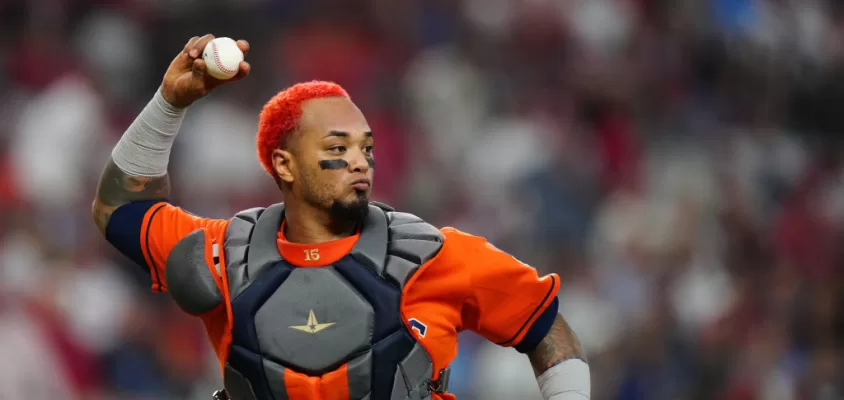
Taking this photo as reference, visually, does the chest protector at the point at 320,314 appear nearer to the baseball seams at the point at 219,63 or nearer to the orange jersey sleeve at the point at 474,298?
the orange jersey sleeve at the point at 474,298

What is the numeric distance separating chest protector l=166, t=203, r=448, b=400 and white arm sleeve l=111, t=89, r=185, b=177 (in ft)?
1.12

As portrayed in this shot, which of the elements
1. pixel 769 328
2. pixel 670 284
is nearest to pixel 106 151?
pixel 670 284

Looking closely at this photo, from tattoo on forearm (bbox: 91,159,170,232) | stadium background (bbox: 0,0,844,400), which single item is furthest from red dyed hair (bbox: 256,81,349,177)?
stadium background (bbox: 0,0,844,400)

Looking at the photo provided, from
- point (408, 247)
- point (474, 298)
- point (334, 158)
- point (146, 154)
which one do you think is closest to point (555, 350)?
point (474, 298)

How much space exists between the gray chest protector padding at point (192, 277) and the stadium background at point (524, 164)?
12.4 feet

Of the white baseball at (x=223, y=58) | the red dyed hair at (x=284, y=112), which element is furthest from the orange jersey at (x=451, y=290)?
the white baseball at (x=223, y=58)

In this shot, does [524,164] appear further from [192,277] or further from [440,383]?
[192,277]

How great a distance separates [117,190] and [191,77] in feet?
1.51

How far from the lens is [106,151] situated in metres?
8.02

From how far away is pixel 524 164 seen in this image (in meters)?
8.42

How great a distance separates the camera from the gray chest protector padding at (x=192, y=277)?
3.43 m

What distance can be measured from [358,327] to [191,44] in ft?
3.13

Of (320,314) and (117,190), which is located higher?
(117,190)

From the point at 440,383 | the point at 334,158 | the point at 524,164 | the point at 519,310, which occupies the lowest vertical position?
the point at 524,164
